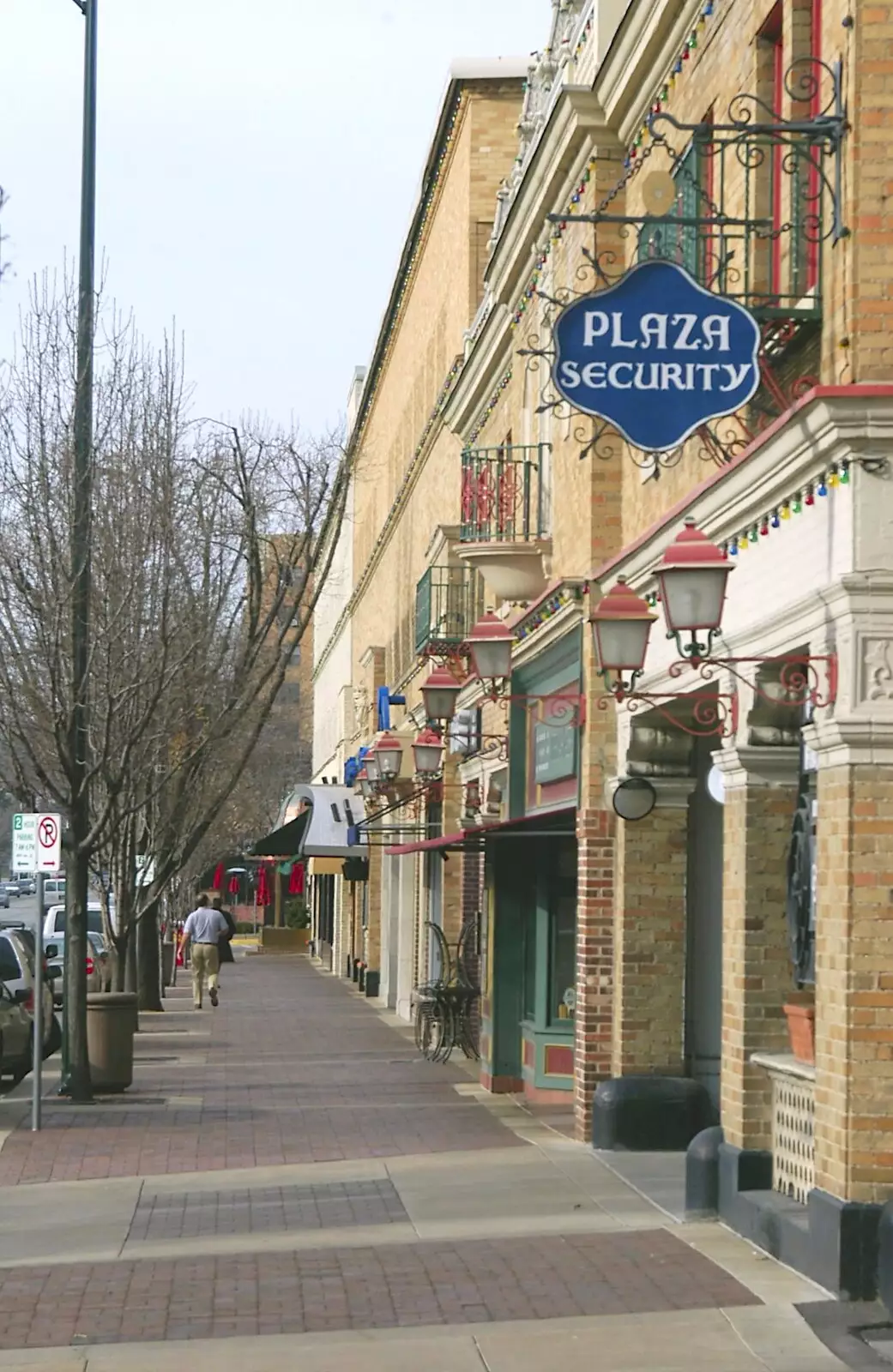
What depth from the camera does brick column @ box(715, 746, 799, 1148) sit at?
1179 cm

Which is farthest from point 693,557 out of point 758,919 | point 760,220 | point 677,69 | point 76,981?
point 76,981

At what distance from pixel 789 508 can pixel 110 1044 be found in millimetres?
11927

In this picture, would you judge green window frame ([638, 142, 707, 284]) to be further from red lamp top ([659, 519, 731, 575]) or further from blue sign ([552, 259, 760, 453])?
red lamp top ([659, 519, 731, 575])

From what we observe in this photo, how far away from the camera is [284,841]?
43.0 m

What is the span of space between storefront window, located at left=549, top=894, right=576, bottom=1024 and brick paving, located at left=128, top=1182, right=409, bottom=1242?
5.66 metres

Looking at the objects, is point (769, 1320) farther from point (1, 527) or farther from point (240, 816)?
point (240, 816)

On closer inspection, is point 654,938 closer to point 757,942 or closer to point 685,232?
point 757,942

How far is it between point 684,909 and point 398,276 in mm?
22698

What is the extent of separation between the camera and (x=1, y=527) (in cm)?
2177

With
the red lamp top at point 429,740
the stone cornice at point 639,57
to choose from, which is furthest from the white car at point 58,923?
the stone cornice at point 639,57

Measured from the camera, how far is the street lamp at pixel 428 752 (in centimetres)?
2589

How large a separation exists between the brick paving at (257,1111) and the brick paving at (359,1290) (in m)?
3.99

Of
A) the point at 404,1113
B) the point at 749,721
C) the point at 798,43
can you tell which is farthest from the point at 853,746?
the point at 404,1113

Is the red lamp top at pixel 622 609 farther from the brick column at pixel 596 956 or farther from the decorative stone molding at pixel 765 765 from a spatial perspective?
the brick column at pixel 596 956
